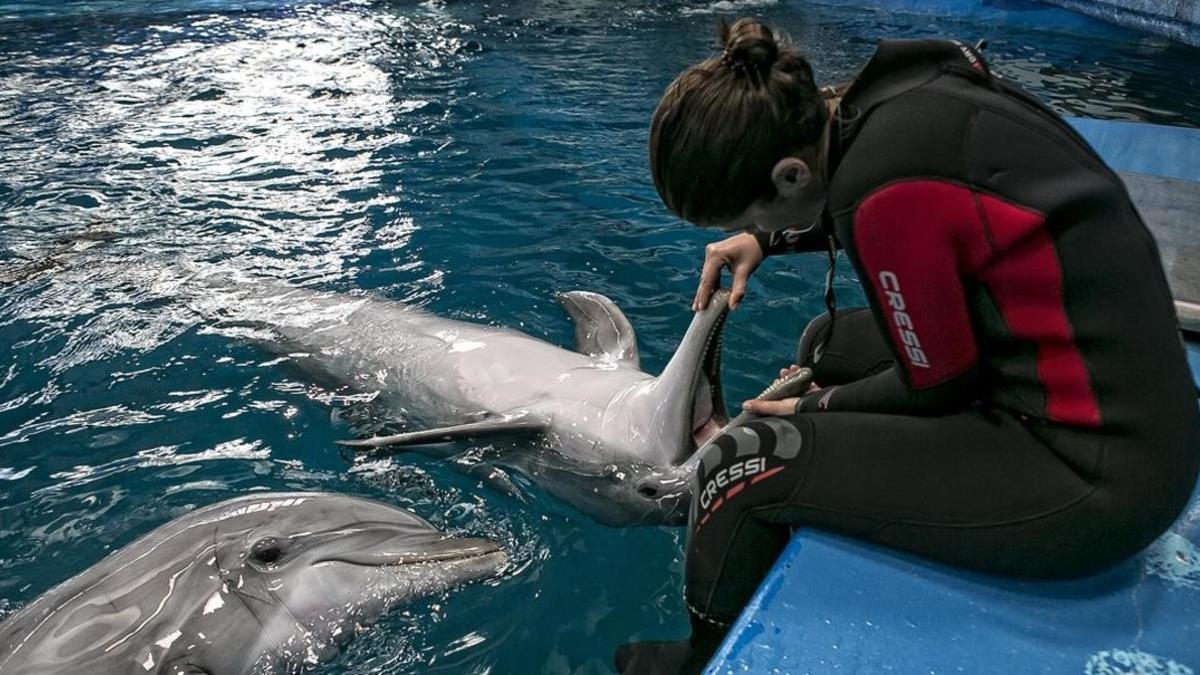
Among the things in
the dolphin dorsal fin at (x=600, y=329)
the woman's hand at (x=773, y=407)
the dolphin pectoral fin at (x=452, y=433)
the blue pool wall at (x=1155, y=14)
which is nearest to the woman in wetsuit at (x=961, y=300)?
the woman's hand at (x=773, y=407)

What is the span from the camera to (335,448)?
13.1 feet

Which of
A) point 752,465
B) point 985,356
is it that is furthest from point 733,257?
point 985,356

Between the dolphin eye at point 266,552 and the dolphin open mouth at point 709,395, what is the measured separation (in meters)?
1.38

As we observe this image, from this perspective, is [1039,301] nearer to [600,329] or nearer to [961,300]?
[961,300]

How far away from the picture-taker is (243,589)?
291 centimetres

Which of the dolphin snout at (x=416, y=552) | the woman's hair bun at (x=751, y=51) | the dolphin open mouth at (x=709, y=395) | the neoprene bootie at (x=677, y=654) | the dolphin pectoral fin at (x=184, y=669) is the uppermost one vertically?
the woman's hair bun at (x=751, y=51)

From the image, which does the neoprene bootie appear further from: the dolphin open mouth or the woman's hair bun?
the woman's hair bun

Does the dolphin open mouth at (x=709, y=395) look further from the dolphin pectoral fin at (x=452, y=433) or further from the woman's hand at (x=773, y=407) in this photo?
the dolphin pectoral fin at (x=452, y=433)

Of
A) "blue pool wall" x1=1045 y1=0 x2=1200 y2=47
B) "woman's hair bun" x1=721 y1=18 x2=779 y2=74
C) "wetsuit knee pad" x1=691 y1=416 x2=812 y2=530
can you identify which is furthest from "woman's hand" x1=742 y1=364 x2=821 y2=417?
"blue pool wall" x1=1045 y1=0 x2=1200 y2=47

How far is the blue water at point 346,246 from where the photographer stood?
11.0 ft

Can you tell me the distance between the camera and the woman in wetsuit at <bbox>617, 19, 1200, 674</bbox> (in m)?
1.81

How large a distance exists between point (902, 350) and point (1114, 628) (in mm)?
727

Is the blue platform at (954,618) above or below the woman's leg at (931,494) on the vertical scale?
below

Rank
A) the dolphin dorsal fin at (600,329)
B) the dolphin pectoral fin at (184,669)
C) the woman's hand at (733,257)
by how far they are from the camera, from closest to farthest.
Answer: the dolphin pectoral fin at (184,669) < the woman's hand at (733,257) < the dolphin dorsal fin at (600,329)
